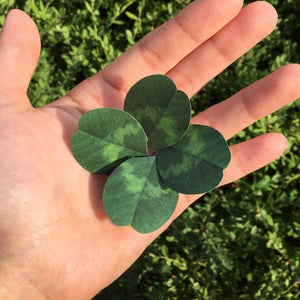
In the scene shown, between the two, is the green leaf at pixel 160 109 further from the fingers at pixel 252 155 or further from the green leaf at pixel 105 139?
the fingers at pixel 252 155

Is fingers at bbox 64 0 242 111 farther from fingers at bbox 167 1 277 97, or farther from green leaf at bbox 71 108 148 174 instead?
green leaf at bbox 71 108 148 174

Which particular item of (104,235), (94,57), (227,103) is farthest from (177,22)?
(104,235)

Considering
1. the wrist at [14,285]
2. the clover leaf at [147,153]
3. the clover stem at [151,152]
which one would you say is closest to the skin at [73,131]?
the wrist at [14,285]

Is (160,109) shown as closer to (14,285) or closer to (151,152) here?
(151,152)

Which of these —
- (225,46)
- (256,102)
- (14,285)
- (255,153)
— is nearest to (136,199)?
(14,285)

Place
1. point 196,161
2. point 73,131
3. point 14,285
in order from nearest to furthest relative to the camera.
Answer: point 14,285
point 196,161
point 73,131

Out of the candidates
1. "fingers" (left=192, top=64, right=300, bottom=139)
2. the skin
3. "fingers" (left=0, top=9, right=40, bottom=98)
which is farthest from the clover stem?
"fingers" (left=0, top=9, right=40, bottom=98)

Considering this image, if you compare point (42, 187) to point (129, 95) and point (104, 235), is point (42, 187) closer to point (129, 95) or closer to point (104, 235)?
point (104, 235)
